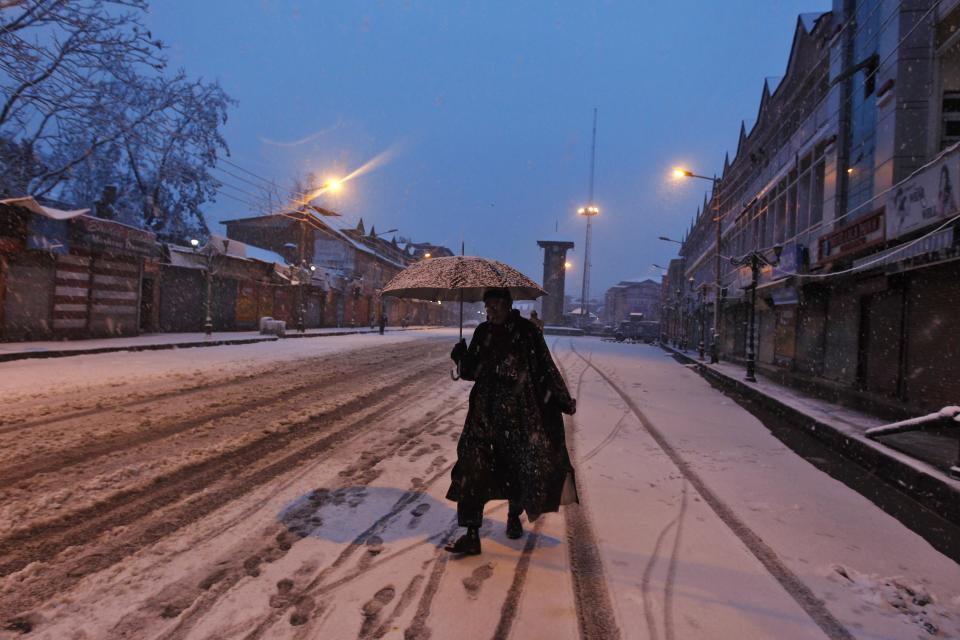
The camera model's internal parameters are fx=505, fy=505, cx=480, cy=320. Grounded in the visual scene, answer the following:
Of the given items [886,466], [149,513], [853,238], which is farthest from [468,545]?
[853,238]

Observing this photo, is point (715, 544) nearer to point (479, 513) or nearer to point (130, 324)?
point (479, 513)

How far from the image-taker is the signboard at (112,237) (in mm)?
17594

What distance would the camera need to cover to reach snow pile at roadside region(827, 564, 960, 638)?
108 inches

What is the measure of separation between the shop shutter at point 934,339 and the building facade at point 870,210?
30mm

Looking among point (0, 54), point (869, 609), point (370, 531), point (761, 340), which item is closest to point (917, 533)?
point (869, 609)

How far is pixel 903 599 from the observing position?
3.01 meters

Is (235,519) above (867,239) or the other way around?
the other way around

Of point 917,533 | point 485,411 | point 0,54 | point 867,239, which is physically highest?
→ point 0,54

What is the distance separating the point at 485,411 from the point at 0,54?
12346 mm

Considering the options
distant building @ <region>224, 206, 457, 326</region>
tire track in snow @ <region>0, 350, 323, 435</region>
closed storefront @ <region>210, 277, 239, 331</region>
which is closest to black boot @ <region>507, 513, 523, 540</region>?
tire track in snow @ <region>0, 350, 323, 435</region>

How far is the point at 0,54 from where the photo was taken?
9555 mm

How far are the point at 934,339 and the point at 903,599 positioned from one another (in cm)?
868

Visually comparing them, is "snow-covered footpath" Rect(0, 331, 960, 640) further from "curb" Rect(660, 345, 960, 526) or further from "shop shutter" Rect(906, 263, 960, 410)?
"shop shutter" Rect(906, 263, 960, 410)

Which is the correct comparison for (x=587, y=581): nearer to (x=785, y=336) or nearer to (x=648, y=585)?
(x=648, y=585)
